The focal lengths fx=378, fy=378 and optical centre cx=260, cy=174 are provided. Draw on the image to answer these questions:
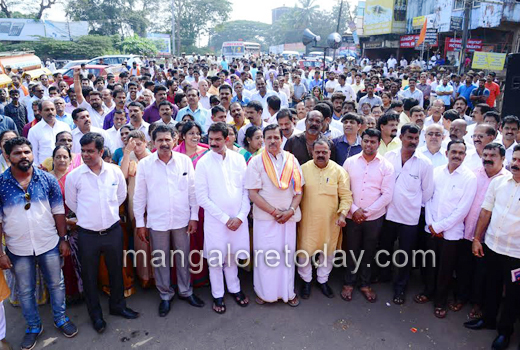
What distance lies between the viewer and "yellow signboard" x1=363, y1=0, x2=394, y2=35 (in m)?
26.3

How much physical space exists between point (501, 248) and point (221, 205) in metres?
2.40

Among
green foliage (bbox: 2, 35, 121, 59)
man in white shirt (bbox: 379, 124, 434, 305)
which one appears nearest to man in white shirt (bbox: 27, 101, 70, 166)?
man in white shirt (bbox: 379, 124, 434, 305)

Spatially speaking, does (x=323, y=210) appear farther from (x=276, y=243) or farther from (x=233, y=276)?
(x=233, y=276)

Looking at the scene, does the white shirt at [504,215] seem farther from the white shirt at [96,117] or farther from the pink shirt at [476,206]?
the white shirt at [96,117]

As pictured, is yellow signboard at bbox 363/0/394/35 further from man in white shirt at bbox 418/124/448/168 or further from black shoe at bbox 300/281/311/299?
black shoe at bbox 300/281/311/299

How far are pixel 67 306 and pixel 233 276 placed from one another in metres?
1.70

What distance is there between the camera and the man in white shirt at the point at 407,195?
3.70 meters

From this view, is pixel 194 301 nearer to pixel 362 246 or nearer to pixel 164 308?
pixel 164 308

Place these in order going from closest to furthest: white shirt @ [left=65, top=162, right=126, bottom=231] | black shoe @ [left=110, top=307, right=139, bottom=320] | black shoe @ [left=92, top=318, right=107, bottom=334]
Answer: white shirt @ [left=65, top=162, right=126, bottom=231]
black shoe @ [left=92, top=318, right=107, bottom=334]
black shoe @ [left=110, top=307, right=139, bottom=320]

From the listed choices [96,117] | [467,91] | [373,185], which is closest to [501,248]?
[373,185]

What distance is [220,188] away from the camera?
139 inches

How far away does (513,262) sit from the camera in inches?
121

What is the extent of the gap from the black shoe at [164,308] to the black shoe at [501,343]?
293 centimetres

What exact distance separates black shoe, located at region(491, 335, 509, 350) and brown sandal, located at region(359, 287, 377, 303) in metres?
1.08
